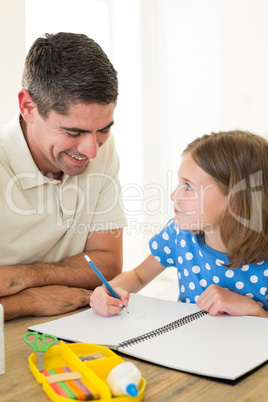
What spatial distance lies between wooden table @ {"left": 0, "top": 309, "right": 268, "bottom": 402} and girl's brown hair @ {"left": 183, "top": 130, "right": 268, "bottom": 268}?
44 cm

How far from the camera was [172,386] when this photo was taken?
27.4 inches

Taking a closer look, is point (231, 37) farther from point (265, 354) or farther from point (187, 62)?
point (265, 354)

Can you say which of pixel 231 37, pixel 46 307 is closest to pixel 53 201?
pixel 46 307

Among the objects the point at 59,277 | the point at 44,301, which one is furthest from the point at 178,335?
the point at 59,277

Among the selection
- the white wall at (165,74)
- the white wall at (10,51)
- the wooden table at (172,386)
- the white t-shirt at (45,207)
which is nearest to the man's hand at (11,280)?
the white t-shirt at (45,207)

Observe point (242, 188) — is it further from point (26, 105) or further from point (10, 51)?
point (10, 51)

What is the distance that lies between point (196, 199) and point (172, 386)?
59 cm

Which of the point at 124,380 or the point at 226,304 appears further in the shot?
the point at 226,304

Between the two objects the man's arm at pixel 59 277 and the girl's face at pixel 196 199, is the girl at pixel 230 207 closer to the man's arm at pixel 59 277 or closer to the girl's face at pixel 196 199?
the girl's face at pixel 196 199

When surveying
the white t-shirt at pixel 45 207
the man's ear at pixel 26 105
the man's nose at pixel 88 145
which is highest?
the man's ear at pixel 26 105

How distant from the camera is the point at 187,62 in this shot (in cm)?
330

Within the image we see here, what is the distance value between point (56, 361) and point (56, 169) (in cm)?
76

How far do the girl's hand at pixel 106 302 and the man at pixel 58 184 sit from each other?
0.09 meters

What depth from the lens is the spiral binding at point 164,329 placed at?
852 mm
